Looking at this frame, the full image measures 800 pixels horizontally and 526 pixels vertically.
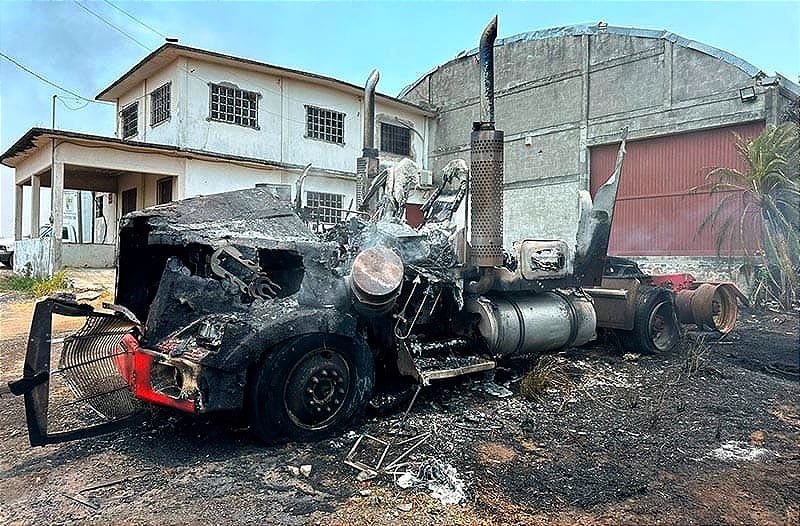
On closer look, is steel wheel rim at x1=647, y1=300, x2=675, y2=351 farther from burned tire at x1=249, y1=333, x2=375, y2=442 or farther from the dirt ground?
burned tire at x1=249, y1=333, x2=375, y2=442

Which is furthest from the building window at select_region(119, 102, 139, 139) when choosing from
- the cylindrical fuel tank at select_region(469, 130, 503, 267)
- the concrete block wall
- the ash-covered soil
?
the cylindrical fuel tank at select_region(469, 130, 503, 267)

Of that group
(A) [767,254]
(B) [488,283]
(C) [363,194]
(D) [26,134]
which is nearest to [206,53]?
(D) [26,134]

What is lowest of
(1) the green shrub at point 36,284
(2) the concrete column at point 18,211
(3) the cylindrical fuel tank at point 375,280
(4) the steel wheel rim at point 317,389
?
(4) the steel wheel rim at point 317,389

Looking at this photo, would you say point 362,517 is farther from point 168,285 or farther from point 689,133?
point 689,133

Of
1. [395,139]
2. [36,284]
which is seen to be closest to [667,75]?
[395,139]

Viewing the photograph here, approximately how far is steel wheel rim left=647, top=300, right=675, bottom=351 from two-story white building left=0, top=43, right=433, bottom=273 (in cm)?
921

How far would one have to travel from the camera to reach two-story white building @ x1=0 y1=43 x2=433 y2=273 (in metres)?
14.3

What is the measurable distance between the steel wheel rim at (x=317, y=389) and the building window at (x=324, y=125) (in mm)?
14425

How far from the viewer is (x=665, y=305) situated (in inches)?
309

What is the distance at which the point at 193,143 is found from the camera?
50.2 feet

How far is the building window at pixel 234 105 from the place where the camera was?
15.8 metres

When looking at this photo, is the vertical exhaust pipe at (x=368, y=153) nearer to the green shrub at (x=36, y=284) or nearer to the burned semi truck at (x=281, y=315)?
the burned semi truck at (x=281, y=315)

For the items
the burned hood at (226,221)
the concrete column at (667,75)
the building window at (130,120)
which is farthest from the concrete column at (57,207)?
the concrete column at (667,75)

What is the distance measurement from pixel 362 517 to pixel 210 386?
4.39ft
